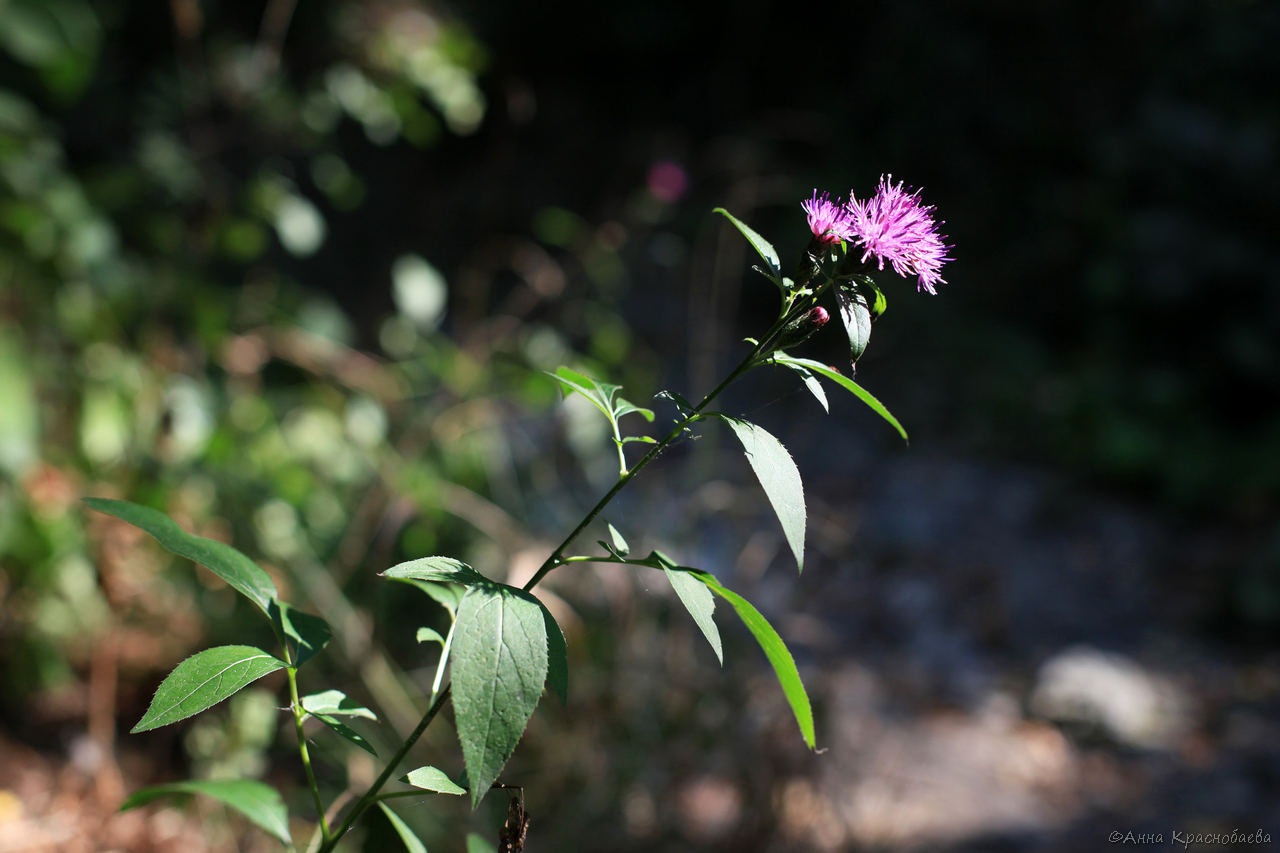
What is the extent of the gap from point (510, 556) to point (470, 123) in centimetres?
95

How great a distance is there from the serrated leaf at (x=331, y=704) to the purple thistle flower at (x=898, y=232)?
1.05 feet

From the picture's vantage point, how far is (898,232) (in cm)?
43

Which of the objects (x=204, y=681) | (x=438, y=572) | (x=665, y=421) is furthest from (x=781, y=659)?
(x=665, y=421)

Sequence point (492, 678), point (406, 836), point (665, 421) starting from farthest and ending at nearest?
point (665, 421), point (406, 836), point (492, 678)

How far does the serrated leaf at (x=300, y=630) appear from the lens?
46 centimetres

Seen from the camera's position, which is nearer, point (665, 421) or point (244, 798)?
point (244, 798)

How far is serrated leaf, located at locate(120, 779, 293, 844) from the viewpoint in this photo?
0.41 meters

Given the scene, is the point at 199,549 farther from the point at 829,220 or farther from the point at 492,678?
the point at 829,220

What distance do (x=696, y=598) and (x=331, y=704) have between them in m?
0.20

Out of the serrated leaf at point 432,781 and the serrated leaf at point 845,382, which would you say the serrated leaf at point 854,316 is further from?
the serrated leaf at point 432,781

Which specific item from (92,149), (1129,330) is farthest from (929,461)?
(92,149)

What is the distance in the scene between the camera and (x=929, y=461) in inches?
142

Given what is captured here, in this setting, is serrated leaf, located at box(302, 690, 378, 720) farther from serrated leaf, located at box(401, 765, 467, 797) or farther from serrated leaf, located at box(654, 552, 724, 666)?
serrated leaf, located at box(654, 552, 724, 666)

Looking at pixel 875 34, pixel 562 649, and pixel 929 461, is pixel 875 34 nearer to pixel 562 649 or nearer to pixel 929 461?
pixel 929 461
